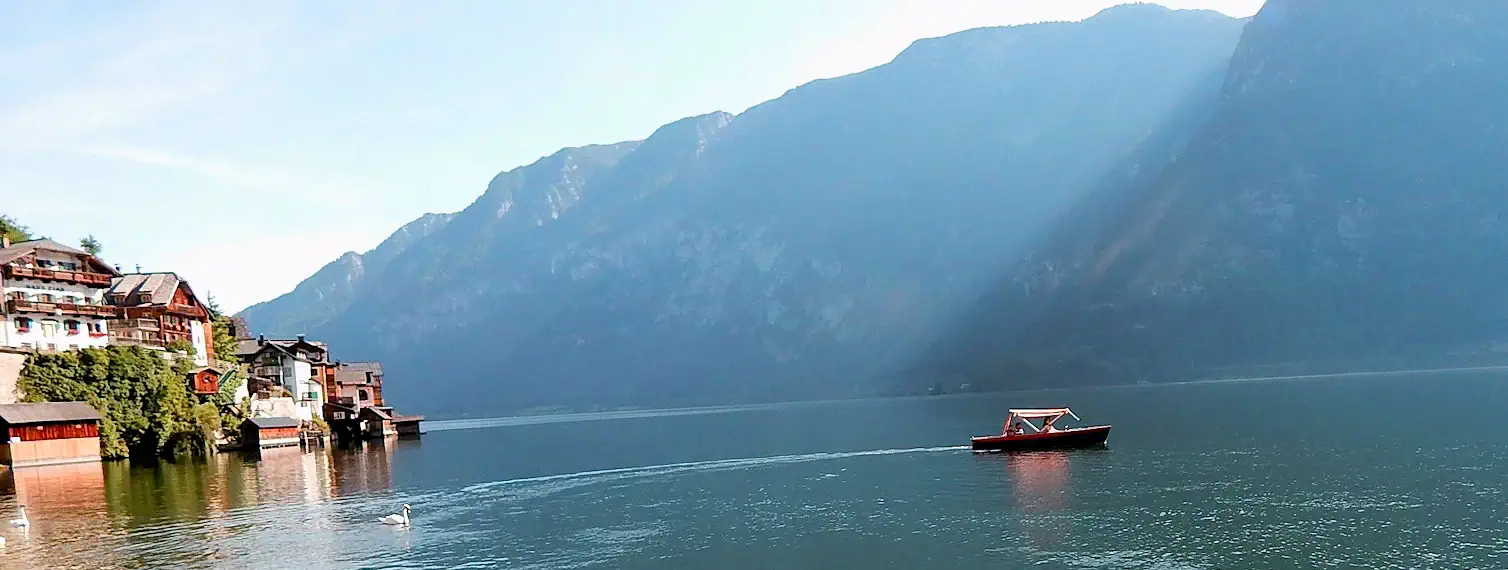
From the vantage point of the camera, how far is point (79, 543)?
46.8 m

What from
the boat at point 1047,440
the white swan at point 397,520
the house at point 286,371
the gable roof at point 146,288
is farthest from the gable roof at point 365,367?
the white swan at point 397,520

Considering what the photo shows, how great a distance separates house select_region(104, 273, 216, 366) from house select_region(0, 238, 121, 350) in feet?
5.82

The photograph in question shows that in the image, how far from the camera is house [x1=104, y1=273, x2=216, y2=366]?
4237 inches

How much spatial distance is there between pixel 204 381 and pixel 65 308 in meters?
16.1

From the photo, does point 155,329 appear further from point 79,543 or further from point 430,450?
point 79,543

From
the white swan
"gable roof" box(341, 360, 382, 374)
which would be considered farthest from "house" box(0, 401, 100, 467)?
"gable roof" box(341, 360, 382, 374)

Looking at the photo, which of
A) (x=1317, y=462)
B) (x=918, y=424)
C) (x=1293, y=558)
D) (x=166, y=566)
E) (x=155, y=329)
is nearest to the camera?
(x=1293, y=558)

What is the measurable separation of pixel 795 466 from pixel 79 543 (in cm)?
4674

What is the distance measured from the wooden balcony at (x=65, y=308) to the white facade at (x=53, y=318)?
Result: 178 mm

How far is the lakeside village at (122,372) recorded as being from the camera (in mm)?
91625

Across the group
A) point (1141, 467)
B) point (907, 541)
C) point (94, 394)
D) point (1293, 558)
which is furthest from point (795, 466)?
point (94, 394)

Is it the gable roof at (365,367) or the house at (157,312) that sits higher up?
the house at (157,312)

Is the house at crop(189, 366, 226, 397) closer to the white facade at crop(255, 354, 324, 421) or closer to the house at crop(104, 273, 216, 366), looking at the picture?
the house at crop(104, 273, 216, 366)

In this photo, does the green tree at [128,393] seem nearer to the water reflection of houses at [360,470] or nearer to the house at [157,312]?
the house at [157,312]
